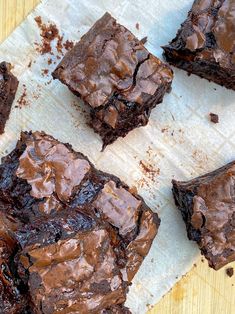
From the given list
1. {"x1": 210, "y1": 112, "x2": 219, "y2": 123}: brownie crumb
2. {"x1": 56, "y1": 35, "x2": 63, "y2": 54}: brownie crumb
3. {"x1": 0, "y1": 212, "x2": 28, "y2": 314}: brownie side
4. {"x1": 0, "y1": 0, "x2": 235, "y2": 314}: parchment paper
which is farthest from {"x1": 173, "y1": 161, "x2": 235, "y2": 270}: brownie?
{"x1": 56, "y1": 35, "x2": 63, "y2": 54}: brownie crumb

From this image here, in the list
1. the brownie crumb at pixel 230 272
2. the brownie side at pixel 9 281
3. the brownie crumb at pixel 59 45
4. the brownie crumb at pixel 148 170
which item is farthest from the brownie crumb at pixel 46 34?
the brownie crumb at pixel 230 272

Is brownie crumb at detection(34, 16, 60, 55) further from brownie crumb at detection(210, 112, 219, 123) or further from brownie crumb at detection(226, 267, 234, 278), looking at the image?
brownie crumb at detection(226, 267, 234, 278)

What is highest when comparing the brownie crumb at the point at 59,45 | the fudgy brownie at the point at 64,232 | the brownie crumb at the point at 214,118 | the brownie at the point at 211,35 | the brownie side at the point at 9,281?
the brownie at the point at 211,35

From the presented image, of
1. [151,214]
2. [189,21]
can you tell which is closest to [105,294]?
[151,214]

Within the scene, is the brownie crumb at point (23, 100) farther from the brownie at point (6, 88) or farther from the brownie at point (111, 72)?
the brownie at point (111, 72)

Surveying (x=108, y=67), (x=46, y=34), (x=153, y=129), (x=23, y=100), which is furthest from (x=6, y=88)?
(x=153, y=129)

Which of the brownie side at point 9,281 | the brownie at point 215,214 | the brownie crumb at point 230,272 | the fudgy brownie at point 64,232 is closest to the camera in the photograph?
the fudgy brownie at point 64,232

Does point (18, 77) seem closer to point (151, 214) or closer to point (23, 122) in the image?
point (23, 122)
